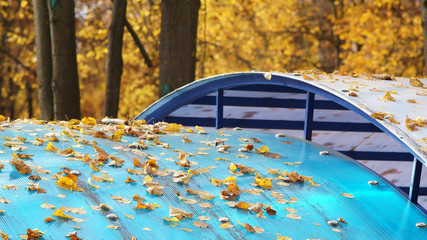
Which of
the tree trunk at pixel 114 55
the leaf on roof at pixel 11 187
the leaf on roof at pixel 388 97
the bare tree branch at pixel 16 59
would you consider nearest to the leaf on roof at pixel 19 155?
the leaf on roof at pixel 11 187

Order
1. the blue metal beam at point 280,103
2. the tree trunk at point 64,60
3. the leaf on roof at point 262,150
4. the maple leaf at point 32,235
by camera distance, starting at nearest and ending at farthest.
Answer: the maple leaf at point 32,235, the leaf on roof at point 262,150, the blue metal beam at point 280,103, the tree trunk at point 64,60

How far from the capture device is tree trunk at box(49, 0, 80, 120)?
23.5ft

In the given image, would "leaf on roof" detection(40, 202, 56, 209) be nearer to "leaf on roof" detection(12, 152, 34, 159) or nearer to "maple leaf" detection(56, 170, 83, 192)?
"maple leaf" detection(56, 170, 83, 192)

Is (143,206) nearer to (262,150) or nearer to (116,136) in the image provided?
(116,136)

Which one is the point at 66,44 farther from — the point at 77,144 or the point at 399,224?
the point at 399,224

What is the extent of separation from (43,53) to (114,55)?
127cm

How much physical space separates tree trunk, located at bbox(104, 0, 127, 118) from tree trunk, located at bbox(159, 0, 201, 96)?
174 centimetres

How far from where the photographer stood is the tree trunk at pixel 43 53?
8.37 meters

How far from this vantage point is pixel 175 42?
7.32 metres

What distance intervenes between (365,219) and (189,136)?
2.14 m

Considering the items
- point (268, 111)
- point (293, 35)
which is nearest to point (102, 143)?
point (268, 111)

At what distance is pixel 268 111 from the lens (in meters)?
7.14

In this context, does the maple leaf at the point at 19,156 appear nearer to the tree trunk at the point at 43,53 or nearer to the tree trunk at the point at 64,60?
the tree trunk at the point at 64,60

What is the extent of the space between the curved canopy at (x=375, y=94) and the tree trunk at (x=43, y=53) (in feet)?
11.6
